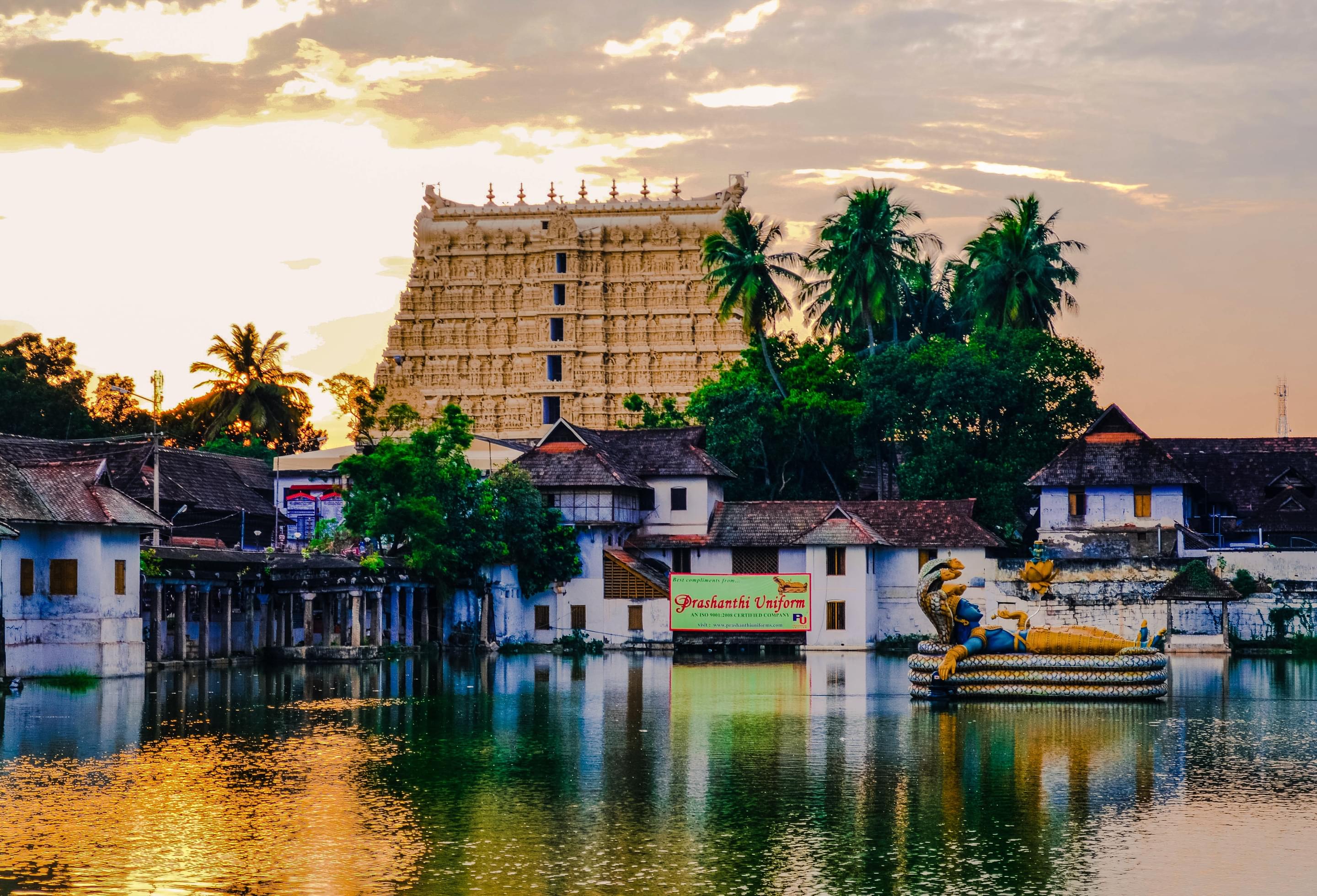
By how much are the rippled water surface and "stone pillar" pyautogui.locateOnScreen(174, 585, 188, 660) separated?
10.1 m

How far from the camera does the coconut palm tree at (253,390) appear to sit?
87.8 m

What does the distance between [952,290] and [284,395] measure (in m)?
36.1

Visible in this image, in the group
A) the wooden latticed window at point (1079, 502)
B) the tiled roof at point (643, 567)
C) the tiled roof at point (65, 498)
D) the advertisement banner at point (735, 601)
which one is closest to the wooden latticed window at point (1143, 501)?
the wooden latticed window at point (1079, 502)

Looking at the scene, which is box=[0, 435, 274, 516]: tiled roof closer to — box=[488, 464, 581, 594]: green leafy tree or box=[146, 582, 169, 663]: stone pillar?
box=[146, 582, 169, 663]: stone pillar

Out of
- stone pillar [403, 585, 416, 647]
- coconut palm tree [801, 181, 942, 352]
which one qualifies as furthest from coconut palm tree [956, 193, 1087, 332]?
stone pillar [403, 585, 416, 647]

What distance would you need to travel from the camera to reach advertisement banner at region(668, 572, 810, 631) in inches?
2443

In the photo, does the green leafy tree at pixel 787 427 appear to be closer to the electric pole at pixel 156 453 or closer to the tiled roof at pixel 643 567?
the tiled roof at pixel 643 567

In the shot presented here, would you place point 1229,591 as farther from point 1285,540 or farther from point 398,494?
point 398,494

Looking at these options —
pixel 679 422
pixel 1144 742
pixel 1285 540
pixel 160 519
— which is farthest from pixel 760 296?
pixel 1144 742

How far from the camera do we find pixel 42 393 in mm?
79438

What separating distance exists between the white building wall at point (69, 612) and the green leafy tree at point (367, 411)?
79.5ft

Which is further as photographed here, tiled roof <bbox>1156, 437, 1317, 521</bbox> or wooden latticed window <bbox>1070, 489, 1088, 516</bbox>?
tiled roof <bbox>1156, 437, 1317, 521</bbox>

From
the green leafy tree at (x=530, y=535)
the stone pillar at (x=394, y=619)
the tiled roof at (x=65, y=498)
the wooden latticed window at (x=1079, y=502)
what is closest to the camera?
the tiled roof at (x=65, y=498)

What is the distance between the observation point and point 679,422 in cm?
8019
